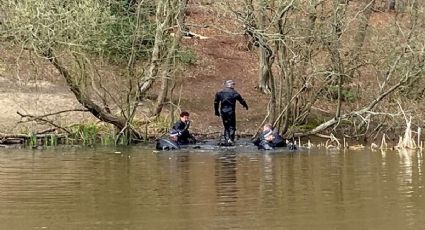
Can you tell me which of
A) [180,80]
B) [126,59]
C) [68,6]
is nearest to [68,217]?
[68,6]

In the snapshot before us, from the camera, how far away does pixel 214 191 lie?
48.7 feet

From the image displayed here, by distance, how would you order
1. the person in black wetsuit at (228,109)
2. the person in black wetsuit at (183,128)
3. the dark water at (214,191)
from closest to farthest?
the dark water at (214,191)
the person in black wetsuit at (183,128)
the person in black wetsuit at (228,109)

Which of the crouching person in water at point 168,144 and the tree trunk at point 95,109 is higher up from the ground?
the tree trunk at point 95,109

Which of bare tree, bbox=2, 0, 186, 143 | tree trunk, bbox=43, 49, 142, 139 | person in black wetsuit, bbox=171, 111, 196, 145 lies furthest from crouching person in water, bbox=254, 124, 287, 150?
tree trunk, bbox=43, 49, 142, 139

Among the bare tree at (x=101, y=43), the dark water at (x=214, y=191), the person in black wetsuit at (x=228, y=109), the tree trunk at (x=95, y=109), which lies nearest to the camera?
the dark water at (x=214, y=191)

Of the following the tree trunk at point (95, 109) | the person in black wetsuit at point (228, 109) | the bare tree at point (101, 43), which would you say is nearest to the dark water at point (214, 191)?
the bare tree at point (101, 43)

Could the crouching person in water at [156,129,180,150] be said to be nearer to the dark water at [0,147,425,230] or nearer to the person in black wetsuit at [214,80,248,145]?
the dark water at [0,147,425,230]

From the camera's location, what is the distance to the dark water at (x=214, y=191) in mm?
11531

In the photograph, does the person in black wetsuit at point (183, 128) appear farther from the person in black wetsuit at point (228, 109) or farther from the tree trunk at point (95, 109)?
the tree trunk at point (95, 109)

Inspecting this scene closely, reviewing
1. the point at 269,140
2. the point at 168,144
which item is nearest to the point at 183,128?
the point at 168,144

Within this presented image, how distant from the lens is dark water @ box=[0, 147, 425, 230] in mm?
11531

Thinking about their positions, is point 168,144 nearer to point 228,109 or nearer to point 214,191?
point 228,109

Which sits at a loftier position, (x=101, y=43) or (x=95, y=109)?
(x=101, y=43)

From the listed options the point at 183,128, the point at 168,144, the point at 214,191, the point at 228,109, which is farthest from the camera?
the point at 228,109
